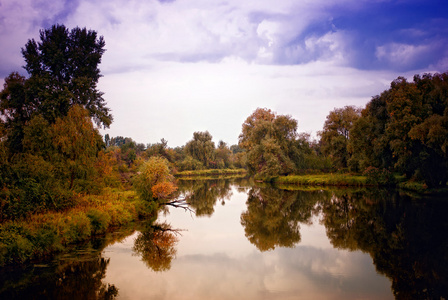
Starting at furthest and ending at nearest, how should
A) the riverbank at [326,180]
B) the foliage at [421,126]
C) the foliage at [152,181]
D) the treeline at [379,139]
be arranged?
the riverbank at [326,180] → the treeline at [379,139] → the foliage at [421,126] → the foliage at [152,181]

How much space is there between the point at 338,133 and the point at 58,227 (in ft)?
148

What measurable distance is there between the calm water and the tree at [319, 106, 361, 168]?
2708 cm

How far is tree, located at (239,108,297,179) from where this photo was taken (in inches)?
1889

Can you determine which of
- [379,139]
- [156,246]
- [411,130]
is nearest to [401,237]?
[156,246]

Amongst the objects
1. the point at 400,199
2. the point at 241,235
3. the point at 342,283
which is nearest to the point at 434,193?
the point at 400,199

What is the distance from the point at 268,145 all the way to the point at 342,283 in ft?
125

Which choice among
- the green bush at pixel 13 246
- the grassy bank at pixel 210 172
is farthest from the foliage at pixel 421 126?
the grassy bank at pixel 210 172

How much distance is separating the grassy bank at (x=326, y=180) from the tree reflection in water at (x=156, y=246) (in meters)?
29.3

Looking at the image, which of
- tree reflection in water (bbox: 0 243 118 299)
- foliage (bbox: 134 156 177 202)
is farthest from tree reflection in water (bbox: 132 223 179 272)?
foliage (bbox: 134 156 177 202)

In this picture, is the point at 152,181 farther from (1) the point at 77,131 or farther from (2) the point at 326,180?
(2) the point at 326,180

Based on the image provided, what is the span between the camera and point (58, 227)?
42.7ft

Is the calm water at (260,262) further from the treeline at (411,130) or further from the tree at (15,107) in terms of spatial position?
the tree at (15,107)

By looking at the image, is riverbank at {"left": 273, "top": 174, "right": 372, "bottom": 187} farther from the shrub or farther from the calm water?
the calm water

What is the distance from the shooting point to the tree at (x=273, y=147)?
4797 centimetres
